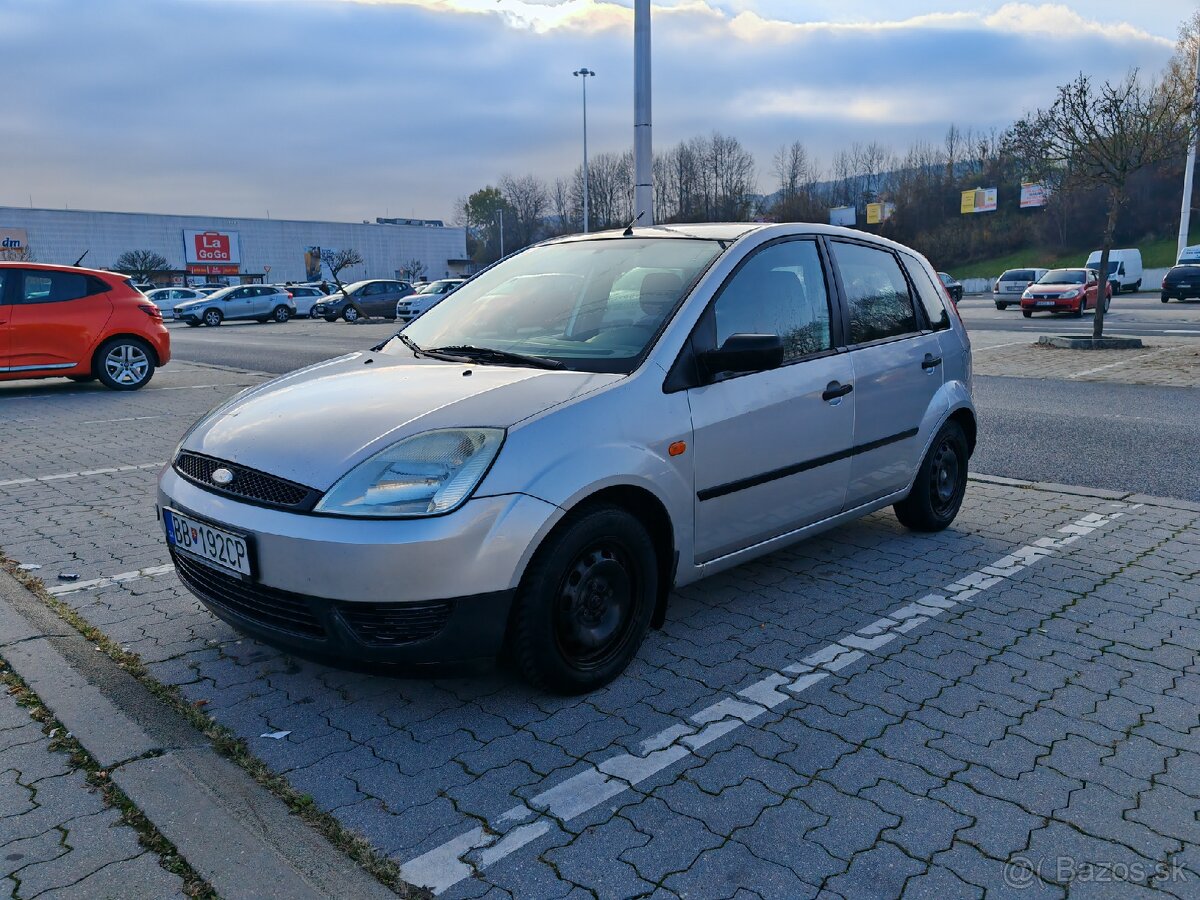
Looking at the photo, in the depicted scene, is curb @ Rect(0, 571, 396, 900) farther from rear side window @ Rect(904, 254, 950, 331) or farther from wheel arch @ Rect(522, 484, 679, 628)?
rear side window @ Rect(904, 254, 950, 331)

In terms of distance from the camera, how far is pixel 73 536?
18.0ft

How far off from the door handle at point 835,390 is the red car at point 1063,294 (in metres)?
26.3

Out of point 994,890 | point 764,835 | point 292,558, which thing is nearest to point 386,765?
point 292,558

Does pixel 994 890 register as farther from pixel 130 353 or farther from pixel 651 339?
pixel 130 353

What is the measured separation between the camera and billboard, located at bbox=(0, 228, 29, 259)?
2992 inches

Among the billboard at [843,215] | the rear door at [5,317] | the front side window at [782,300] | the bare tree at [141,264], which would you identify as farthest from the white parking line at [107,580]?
the bare tree at [141,264]

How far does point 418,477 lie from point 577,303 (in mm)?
1412

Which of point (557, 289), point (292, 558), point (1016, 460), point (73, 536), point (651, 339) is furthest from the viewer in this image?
point (1016, 460)

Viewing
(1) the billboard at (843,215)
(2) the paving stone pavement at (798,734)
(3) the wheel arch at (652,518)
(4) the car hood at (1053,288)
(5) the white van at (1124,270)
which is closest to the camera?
(2) the paving stone pavement at (798,734)

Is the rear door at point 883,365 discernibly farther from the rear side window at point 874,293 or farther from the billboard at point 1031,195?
the billboard at point 1031,195

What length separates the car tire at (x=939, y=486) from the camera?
5.27 metres

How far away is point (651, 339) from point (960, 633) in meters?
1.80

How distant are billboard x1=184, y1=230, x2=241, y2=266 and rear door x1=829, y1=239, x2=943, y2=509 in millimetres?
92828

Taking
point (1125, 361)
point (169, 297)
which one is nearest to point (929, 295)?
point (1125, 361)
